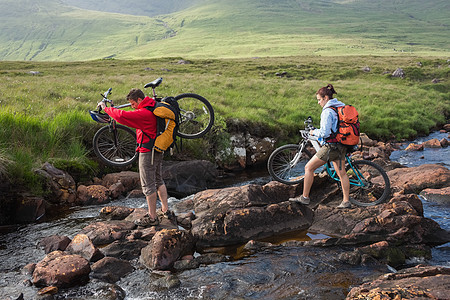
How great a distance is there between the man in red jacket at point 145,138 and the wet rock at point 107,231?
39 cm

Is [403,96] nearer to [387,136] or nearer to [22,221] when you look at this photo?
[387,136]

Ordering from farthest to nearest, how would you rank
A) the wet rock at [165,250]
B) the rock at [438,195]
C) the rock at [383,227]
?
the rock at [438,195] < the rock at [383,227] < the wet rock at [165,250]

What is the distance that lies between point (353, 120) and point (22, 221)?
9920 mm

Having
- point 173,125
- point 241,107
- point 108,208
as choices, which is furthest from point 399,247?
point 241,107

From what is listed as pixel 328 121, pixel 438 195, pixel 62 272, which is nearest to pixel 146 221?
pixel 62 272

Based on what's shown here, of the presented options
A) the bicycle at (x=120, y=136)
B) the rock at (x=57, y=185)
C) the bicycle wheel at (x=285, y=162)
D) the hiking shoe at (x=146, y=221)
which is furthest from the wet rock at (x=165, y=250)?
the rock at (x=57, y=185)

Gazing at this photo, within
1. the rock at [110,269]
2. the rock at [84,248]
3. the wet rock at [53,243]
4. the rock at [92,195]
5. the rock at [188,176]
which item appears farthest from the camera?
the rock at [188,176]

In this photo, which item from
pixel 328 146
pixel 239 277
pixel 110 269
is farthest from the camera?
pixel 328 146

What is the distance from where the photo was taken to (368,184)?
34.3 ft

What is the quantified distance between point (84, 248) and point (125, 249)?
3.08ft

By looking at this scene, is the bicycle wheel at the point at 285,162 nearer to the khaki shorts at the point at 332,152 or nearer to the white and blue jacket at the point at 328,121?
the khaki shorts at the point at 332,152

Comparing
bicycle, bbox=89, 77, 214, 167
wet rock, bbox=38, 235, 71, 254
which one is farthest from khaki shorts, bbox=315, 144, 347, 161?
wet rock, bbox=38, 235, 71, 254

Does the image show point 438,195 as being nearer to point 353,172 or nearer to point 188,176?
point 353,172

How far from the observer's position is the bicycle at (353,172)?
10289 millimetres
